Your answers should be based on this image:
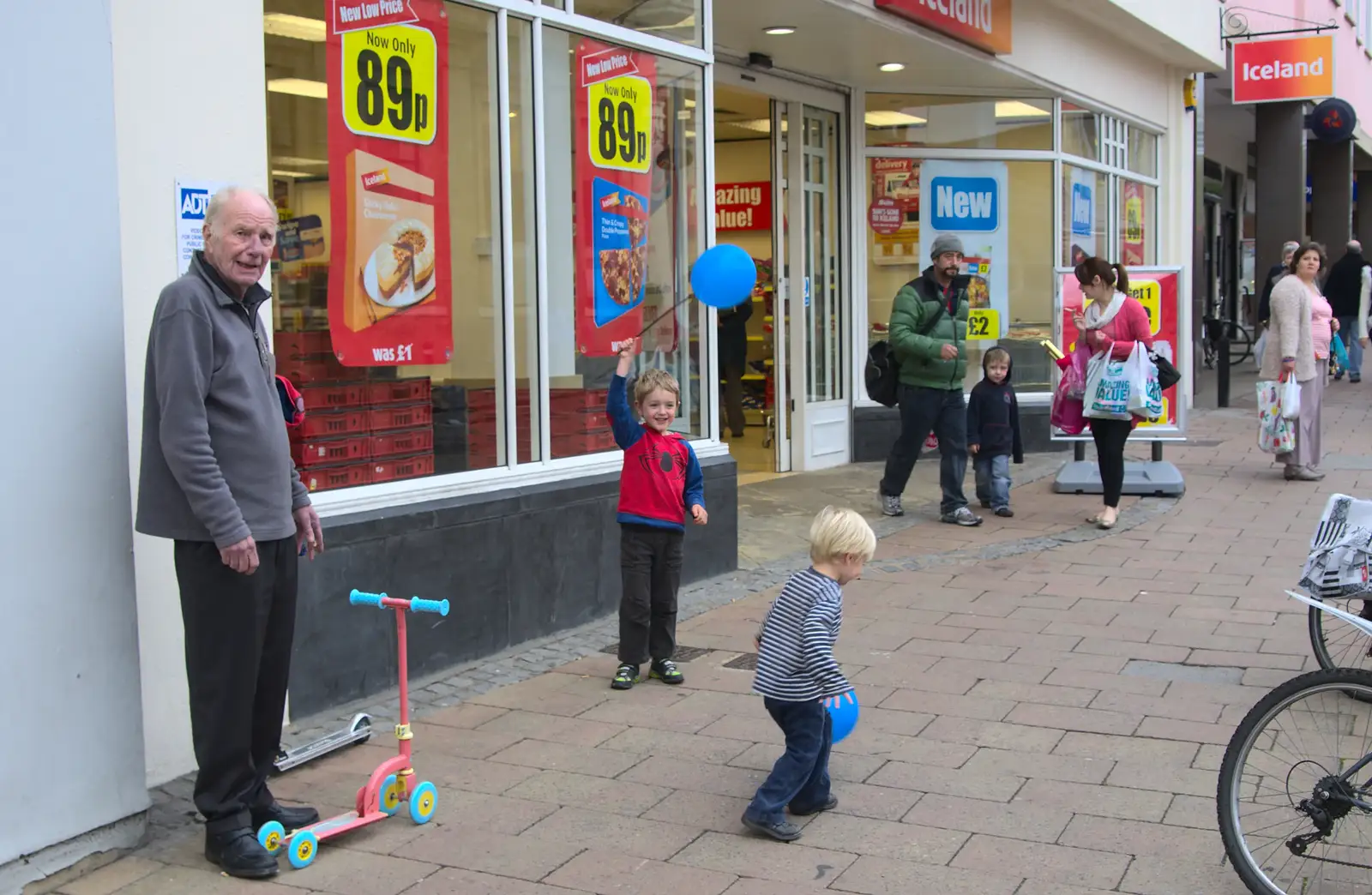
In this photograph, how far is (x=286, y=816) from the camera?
4332mm

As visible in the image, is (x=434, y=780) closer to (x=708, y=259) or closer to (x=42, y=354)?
(x=42, y=354)

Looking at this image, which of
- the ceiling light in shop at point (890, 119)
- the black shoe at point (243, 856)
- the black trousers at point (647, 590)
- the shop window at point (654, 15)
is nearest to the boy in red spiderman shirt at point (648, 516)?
the black trousers at point (647, 590)

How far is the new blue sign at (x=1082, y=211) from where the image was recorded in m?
14.9

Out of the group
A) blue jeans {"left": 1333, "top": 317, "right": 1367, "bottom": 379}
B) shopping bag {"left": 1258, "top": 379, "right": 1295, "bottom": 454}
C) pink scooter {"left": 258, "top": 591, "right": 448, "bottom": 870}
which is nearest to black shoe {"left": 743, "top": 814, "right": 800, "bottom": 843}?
pink scooter {"left": 258, "top": 591, "right": 448, "bottom": 870}

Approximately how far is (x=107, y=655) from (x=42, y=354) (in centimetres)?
92

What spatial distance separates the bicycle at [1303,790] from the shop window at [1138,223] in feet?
43.4

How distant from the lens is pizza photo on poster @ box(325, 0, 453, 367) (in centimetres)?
596

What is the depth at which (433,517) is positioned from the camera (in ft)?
20.1

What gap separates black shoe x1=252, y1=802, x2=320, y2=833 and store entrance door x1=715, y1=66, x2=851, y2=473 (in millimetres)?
8071

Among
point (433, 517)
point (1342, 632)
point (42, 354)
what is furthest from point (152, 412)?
point (1342, 632)

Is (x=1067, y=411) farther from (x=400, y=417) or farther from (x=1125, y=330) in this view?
(x=400, y=417)

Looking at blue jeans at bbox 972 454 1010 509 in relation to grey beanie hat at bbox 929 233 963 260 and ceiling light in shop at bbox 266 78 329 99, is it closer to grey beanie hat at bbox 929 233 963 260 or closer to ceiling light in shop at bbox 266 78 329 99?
grey beanie hat at bbox 929 233 963 260

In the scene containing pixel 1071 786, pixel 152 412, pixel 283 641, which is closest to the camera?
pixel 152 412

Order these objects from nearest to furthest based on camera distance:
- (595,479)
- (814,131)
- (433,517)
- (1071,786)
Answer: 1. (1071,786)
2. (433,517)
3. (595,479)
4. (814,131)
